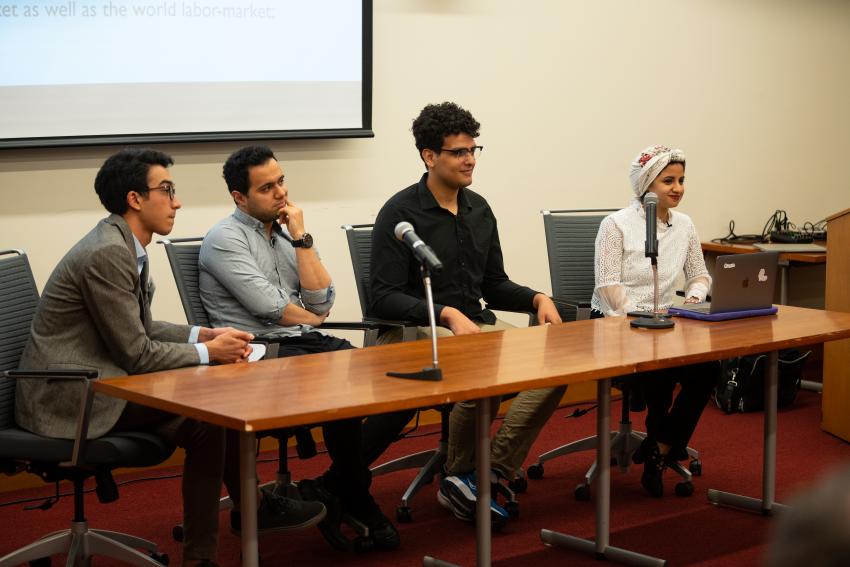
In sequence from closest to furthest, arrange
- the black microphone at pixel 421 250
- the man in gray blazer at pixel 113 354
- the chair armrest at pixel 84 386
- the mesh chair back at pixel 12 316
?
the black microphone at pixel 421 250, the chair armrest at pixel 84 386, the man in gray blazer at pixel 113 354, the mesh chair back at pixel 12 316

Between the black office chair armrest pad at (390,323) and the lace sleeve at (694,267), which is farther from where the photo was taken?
the lace sleeve at (694,267)

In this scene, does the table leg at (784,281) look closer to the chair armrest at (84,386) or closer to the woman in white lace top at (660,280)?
the woman in white lace top at (660,280)

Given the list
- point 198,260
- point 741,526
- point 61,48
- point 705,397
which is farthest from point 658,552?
point 61,48

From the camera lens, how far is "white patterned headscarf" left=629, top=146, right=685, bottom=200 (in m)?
3.97

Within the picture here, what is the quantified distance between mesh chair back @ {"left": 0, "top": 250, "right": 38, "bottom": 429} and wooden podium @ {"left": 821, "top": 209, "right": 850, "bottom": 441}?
3136 millimetres

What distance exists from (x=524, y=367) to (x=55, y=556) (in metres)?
1.60

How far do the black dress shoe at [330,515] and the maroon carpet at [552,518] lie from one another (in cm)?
4

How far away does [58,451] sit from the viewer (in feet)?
8.95

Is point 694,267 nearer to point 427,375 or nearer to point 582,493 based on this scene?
point 582,493

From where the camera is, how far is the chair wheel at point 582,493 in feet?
12.4

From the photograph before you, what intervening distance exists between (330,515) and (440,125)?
139 centimetres

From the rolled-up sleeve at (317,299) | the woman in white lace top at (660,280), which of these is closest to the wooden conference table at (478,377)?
the woman in white lace top at (660,280)

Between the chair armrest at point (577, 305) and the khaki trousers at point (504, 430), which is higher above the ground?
the chair armrest at point (577, 305)

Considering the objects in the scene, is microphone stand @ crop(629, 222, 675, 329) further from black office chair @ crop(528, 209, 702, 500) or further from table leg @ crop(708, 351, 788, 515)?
black office chair @ crop(528, 209, 702, 500)
